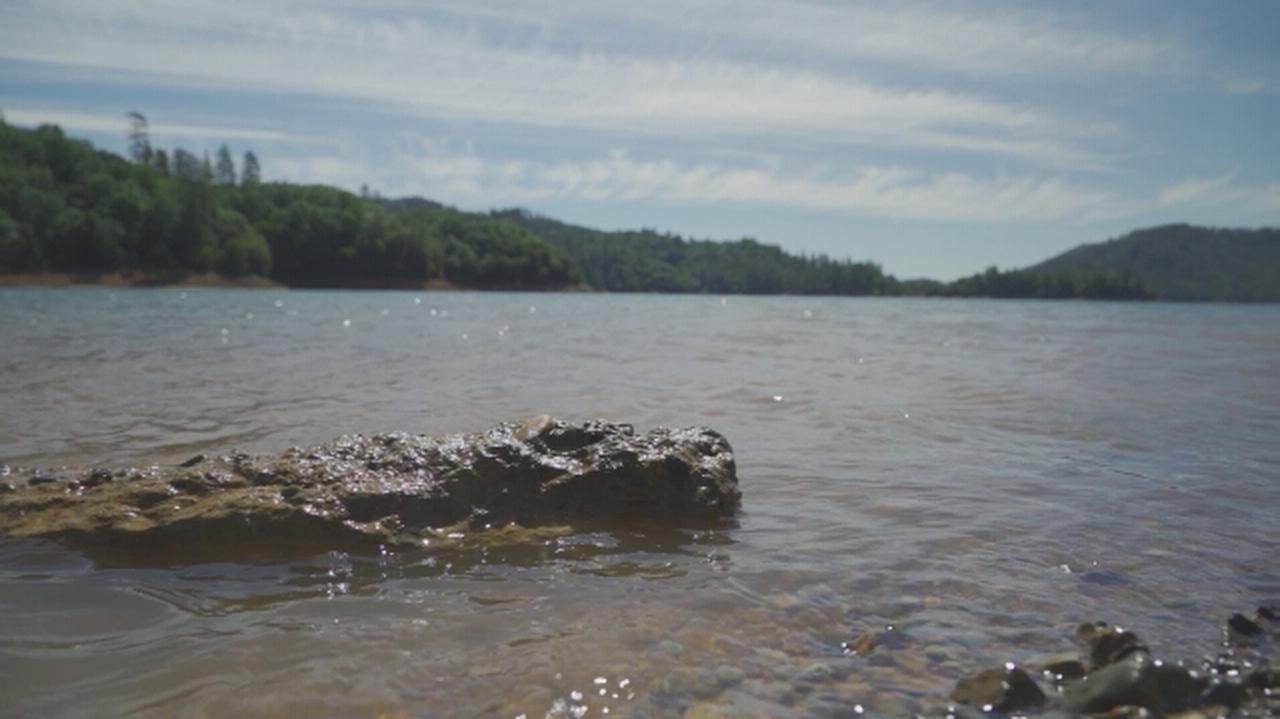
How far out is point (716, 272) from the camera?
17338 centimetres

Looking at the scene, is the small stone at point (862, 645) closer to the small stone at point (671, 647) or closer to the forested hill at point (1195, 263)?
the small stone at point (671, 647)

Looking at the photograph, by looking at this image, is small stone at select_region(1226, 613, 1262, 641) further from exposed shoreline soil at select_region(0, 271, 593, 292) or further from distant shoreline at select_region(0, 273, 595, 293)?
exposed shoreline soil at select_region(0, 271, 593, 292)

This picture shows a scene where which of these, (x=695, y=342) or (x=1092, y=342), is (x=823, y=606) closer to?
(x=695, y=342)

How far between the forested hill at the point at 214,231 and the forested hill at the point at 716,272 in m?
22.9

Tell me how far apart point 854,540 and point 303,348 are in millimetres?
15940

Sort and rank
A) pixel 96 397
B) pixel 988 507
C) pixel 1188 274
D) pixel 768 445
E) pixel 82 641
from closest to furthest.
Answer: pixel 82 641 < pixel 988 507 < pixel 768 445 < pixel 96 397 < pixel 1188 274

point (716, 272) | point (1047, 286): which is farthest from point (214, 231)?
point (1047, 286)

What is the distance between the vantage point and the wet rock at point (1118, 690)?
2848 millimetres

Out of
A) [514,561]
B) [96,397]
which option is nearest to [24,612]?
[514,561]

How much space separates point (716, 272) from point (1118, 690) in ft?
565

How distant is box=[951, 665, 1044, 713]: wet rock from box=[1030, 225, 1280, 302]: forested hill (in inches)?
5252

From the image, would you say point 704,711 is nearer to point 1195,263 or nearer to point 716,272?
point 1195,263

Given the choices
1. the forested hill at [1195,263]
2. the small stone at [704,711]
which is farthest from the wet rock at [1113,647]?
the forested hill at [1195,263]

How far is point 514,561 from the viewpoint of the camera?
4.54m
